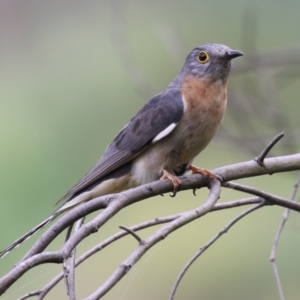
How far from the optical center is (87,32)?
10758mm

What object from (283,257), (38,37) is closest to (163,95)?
(283,257)

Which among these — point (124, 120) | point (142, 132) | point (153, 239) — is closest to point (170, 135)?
point (142, 132)

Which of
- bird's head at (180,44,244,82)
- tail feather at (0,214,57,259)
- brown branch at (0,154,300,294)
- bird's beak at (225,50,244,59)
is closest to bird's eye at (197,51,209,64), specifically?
bird's head at (180,44,244,82)

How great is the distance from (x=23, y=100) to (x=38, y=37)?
7.30ft

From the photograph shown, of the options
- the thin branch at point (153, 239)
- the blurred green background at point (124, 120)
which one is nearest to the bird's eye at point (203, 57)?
the blurred green background at point (124, 120)

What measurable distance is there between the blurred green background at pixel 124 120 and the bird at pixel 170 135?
0.35 metres

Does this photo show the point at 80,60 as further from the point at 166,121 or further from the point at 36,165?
the point at 166,121

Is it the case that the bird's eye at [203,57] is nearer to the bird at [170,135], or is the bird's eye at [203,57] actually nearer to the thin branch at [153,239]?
the bird at [170,135]

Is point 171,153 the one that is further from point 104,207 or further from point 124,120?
point 124,120

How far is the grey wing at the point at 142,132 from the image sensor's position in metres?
3.90

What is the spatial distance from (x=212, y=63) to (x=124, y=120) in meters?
4.56

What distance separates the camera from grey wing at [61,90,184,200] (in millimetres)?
3901

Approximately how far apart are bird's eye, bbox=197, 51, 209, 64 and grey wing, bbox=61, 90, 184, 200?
273 mm

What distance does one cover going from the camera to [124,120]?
8.59 m
